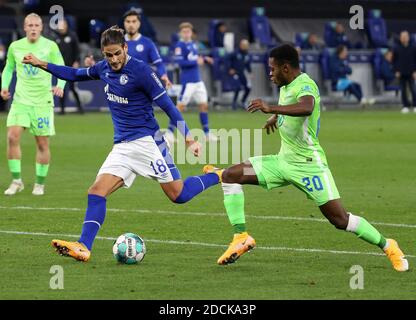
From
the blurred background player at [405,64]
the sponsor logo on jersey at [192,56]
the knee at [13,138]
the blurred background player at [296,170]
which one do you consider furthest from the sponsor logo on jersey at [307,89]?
the blurred background player at [405,64]

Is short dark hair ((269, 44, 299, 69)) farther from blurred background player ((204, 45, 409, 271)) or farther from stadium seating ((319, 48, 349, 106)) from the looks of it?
stadium seating ((319, 48, 349, 106))

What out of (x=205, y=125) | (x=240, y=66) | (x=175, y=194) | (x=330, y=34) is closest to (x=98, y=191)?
(x=175, y=194)

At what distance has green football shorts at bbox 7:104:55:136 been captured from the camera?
1714 cm

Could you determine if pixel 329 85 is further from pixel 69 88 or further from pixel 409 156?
pixel 409 156

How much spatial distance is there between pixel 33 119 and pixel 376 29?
30456mm

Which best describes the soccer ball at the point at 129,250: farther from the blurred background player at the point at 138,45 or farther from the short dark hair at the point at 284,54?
the blurred background player at the point at 138,45

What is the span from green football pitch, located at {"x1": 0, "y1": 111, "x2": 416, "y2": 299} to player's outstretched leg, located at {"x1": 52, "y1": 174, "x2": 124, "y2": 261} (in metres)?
0.16

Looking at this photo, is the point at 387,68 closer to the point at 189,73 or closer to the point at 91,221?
the point at 189,73

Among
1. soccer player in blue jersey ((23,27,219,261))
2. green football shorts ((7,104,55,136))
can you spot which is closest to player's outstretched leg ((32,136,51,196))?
green football shorts ((7,104,55,136))

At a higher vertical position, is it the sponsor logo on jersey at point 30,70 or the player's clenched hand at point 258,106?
the sponsor logo on jersey at point 30,70

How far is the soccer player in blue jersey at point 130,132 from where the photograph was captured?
11.3 meters

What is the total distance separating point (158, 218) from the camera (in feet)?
48.1

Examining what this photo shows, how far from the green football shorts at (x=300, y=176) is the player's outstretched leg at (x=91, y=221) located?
139cm
